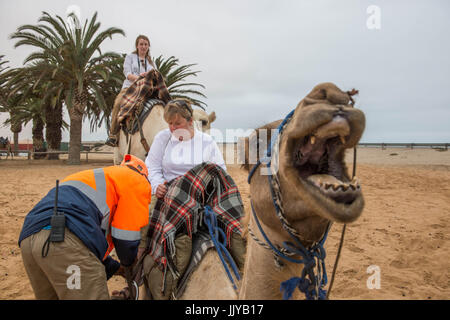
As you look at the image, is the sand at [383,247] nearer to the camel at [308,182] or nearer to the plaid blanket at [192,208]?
the camel at [308,182]

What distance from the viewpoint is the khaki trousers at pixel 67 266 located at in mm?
1975

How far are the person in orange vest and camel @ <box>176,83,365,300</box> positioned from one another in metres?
1.09

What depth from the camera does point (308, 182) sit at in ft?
3.80

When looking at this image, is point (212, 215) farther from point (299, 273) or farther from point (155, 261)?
point (299, 273)

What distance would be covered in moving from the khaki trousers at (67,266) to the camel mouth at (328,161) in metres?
1.53

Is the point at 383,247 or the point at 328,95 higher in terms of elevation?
the point at 328,95

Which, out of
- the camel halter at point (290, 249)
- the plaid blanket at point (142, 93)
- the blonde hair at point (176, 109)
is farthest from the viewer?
the plaid blanket at point (142, 93)

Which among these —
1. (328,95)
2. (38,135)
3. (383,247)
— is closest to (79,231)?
(328,95)

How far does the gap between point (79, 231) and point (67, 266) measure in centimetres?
22

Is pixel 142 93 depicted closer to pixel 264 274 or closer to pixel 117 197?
pixel 117 197

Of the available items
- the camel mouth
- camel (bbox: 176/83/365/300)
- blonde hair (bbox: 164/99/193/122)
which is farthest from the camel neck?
blonde hair (bbox: 164/99/193/122)

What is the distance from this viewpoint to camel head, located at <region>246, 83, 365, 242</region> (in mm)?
1073

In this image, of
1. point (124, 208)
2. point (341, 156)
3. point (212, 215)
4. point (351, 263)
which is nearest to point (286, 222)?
point (341, 156)

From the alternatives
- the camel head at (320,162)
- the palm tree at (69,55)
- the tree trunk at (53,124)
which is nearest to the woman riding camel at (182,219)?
the camel head at (320,162)
